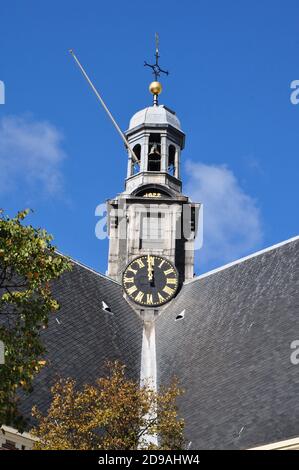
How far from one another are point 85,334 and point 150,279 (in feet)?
18.4

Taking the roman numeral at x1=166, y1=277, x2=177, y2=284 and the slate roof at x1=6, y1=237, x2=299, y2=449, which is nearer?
the slate roof at x1=6, y1=237, x2=299, y2=449

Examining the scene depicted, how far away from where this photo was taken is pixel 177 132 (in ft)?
125

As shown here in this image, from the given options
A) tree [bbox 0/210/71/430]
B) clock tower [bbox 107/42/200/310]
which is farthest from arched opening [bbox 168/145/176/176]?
tree [bbox 0/210/71/430]

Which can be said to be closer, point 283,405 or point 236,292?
point 283,405

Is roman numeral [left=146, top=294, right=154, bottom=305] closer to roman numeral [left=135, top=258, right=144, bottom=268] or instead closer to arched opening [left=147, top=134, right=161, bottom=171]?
roman numeral [left=135, top=258, right=144, bottom=268]

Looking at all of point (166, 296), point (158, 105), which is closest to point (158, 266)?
point (166, 296)

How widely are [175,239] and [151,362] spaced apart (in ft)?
21.0

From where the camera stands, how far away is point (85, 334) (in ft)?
94.7

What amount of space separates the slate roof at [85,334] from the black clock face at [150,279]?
53 cm

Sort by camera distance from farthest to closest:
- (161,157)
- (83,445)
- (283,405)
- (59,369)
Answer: (161,157) < (59,369) < (283,405) < (83,445)

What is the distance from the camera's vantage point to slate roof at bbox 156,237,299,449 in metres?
22.8

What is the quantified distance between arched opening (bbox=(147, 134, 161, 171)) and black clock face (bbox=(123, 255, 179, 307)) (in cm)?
498
